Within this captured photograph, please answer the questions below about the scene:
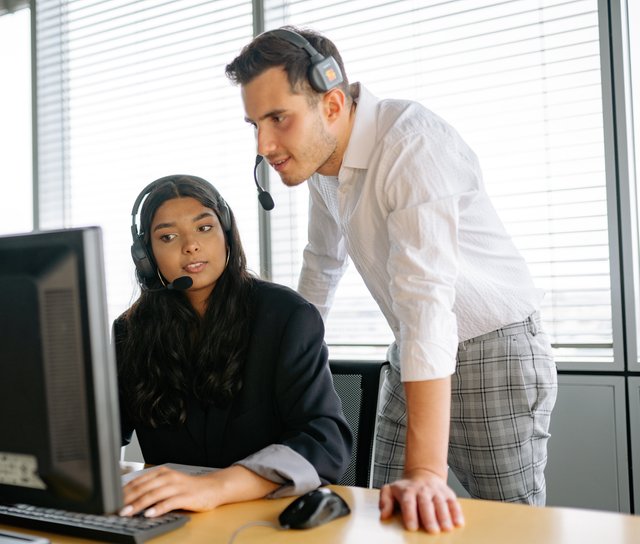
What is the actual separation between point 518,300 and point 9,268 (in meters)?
1.06

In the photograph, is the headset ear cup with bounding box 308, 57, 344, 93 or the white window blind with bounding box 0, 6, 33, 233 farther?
the white window blind with bounding box 0, 6, 33, 233

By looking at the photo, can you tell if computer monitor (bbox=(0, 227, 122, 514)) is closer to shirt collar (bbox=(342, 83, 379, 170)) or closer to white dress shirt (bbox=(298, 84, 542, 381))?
white dress shirt (bbox=(298, 84, 542, 381))

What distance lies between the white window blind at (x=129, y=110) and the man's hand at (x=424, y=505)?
194 cm

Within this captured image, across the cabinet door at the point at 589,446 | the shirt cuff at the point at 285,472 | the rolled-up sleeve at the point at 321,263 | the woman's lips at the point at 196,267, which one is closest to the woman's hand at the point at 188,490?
the shirt cuff at the point at 285,472

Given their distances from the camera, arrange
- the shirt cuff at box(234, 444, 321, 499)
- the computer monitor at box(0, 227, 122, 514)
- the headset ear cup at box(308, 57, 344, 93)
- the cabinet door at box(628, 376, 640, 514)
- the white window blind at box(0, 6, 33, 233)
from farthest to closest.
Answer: the white window blind at box(0, 6, 33, 233) < the cabinet door at box(628, 376, 640, 514) < the headset ear cup at box(308, 57, 344, 93) < the shirt cuff at box(234, 444, 321, 499) < the computer monitor at box(0, 227, 122, 514)

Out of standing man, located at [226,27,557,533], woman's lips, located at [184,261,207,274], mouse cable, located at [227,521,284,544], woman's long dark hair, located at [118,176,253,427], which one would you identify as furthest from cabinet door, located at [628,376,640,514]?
mouse cable, located at [227,521,284,544]

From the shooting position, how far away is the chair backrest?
4.45 ft

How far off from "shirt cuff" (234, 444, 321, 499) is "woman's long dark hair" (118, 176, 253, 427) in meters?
0.30

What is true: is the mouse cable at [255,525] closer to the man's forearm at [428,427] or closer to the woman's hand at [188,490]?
the woman's hand at [188,490]

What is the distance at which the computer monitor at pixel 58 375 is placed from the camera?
24.7 inches

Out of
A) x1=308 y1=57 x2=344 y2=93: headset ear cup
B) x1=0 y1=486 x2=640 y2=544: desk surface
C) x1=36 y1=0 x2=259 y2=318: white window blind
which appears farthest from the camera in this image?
x1=36 y1=0 x2=259 y2=318: white window blind

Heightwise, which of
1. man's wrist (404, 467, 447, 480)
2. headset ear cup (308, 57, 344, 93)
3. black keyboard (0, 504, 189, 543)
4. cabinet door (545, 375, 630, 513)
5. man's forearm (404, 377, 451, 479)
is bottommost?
cabinet door (545, 375, 630, 513)

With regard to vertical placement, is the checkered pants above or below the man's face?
below

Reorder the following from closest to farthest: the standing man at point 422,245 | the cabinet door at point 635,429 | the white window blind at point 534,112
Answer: the standing man at point 422,245 < the cabinet door at point 635,429 < the white window blind at point 534,112
